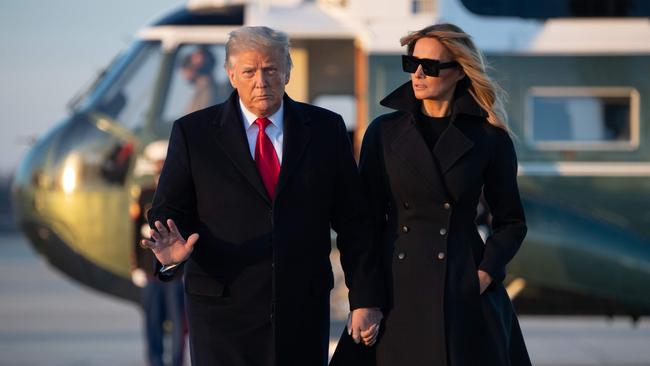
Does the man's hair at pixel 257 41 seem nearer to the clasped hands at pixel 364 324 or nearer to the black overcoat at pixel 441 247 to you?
the black overcoat at pixel 441 247

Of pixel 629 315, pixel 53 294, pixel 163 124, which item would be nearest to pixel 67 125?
pixel 163 124

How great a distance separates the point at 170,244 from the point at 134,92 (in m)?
4.67

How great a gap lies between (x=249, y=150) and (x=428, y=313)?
0.84 m

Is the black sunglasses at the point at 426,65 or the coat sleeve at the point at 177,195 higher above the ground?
the black sunglasses at the point at 426,65

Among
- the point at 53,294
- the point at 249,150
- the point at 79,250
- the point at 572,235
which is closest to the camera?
the point at 249,150

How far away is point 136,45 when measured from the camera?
8461 mm

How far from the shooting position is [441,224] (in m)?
4.14

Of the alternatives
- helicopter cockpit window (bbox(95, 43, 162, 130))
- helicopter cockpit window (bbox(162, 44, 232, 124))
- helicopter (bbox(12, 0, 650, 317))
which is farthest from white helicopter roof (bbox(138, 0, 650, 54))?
helicopter cockpit window (bbox(95, 43, 162, 130))

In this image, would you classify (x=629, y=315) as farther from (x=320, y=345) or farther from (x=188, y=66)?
(x=320, y=345)

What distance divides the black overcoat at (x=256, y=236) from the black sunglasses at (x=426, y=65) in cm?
40

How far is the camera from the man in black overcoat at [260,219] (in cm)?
396

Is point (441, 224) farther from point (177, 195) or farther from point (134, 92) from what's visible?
point (134, 92)

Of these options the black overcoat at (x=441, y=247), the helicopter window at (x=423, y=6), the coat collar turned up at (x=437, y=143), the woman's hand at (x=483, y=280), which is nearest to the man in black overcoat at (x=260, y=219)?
the black overcoat at (x=441, y=247)

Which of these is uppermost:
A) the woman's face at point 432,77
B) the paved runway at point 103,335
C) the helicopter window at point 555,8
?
the helicopter window at point 555,8
